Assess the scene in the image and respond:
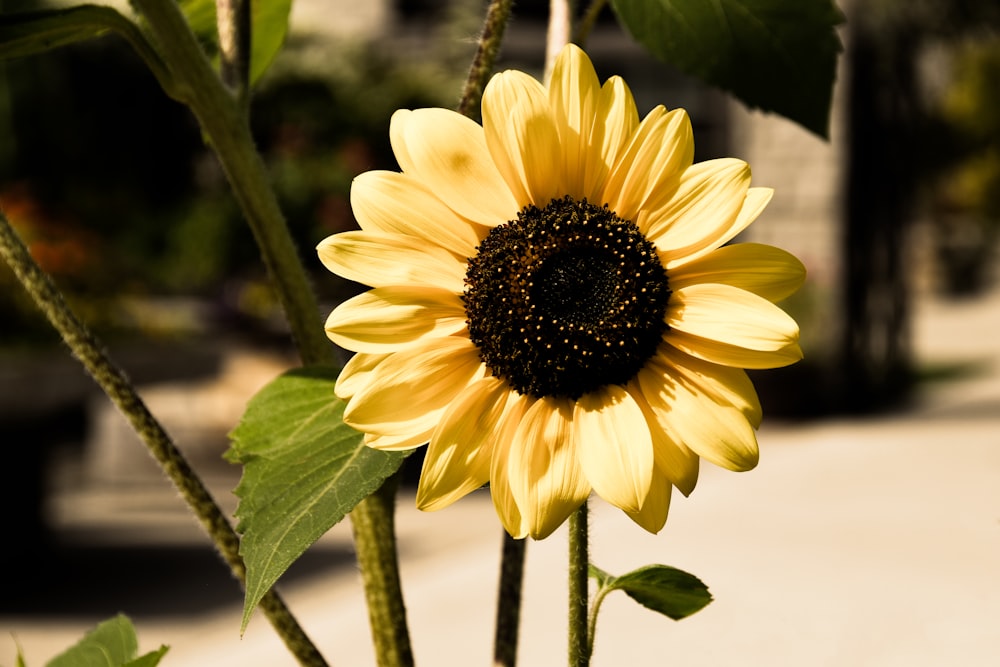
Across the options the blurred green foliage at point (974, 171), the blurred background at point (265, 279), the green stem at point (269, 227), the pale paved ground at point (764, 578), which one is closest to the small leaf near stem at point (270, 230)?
the green stem at point (269, 227)

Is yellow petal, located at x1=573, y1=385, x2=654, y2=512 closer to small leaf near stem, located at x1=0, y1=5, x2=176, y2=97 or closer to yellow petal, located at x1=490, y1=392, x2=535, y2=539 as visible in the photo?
yellow petal, located at x1=490, y1=392, x2=535, y2=539

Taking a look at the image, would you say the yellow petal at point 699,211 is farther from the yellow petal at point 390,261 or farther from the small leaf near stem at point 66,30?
the small leaf near stem at point 66,30

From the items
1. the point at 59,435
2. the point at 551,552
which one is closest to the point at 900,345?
the point at 59,435

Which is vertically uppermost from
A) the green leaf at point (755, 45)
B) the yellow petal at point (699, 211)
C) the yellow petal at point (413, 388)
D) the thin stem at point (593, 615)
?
the green leaf at point (755, 45)

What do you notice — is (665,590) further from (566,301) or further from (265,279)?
(265,279)

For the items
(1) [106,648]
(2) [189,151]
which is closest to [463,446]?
(1) [106,648]
